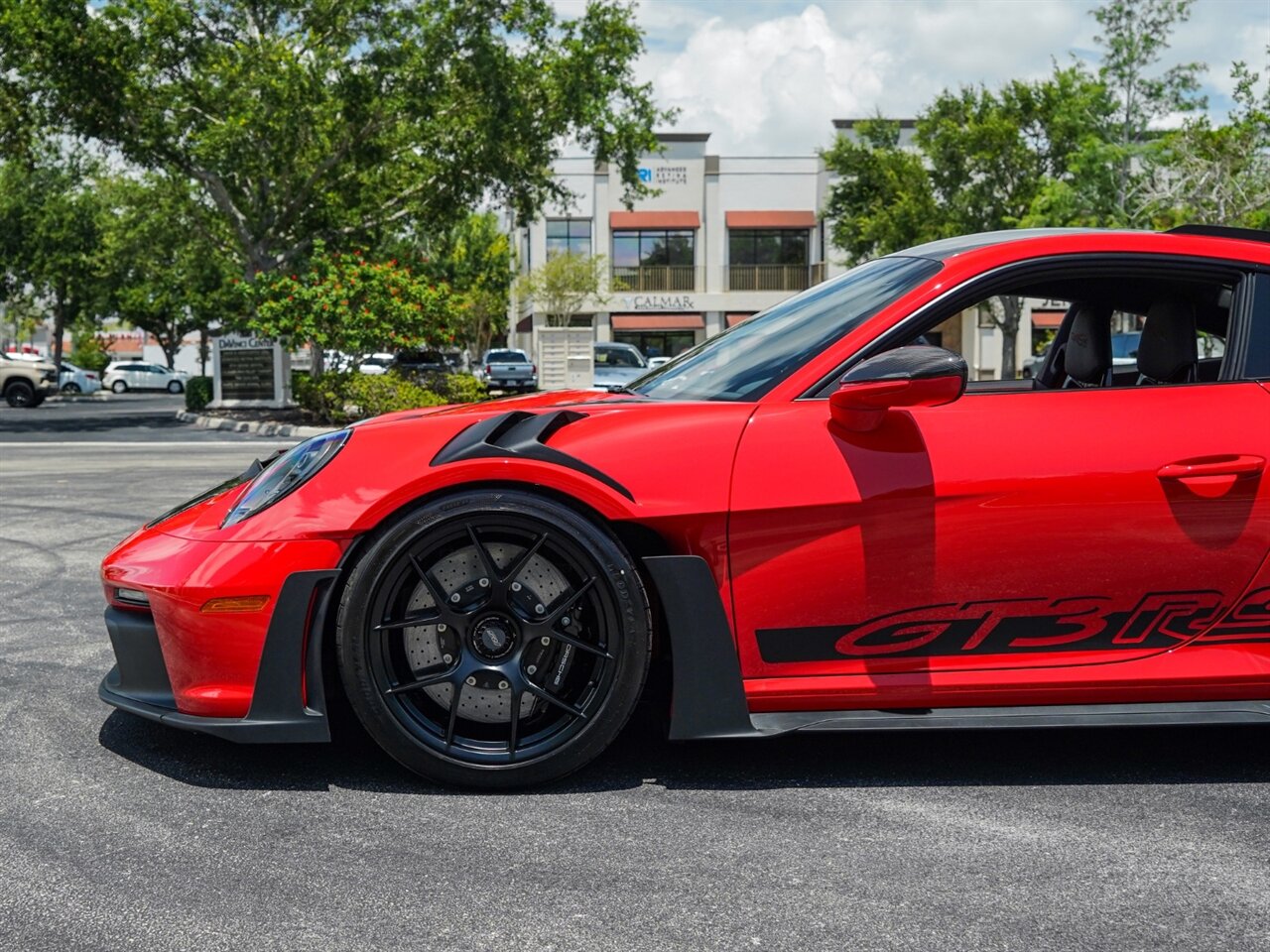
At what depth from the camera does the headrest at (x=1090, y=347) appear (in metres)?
4.16

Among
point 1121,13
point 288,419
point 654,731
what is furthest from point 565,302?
point 654,731

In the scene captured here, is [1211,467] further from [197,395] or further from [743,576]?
[197,395]

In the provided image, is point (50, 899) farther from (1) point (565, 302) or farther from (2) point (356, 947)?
(1) point (565, 302)

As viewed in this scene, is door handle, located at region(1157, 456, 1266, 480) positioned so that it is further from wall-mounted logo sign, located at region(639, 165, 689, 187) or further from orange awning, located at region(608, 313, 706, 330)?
orange awning, located at region(608, 313, 706, 330)

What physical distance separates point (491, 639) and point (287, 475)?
0.73 meters

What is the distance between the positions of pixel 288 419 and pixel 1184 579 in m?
23.5

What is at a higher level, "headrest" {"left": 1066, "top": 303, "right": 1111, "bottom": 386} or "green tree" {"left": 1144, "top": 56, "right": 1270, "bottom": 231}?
"green tree" {"left": 1144, "top": 56, "right": 1270, "bottom": 231}

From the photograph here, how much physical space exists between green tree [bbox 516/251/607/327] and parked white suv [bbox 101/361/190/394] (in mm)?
16659

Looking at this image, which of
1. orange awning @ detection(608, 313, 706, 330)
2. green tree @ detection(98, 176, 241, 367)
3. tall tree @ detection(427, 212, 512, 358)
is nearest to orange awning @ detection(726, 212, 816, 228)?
orange awning @ detection(608, 313, 706, 330)

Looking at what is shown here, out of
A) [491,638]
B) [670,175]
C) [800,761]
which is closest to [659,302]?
[670,175]

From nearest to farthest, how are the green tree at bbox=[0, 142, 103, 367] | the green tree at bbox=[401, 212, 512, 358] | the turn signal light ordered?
the turn signal light → the green tree at bbox=[0, 142, 103, 367] → the green tree at bbox=[401, 212, 512, 358]

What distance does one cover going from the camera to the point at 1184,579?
3404mm

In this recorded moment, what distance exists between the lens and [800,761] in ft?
12.2

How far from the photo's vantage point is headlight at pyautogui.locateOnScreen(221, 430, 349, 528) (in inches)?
136
